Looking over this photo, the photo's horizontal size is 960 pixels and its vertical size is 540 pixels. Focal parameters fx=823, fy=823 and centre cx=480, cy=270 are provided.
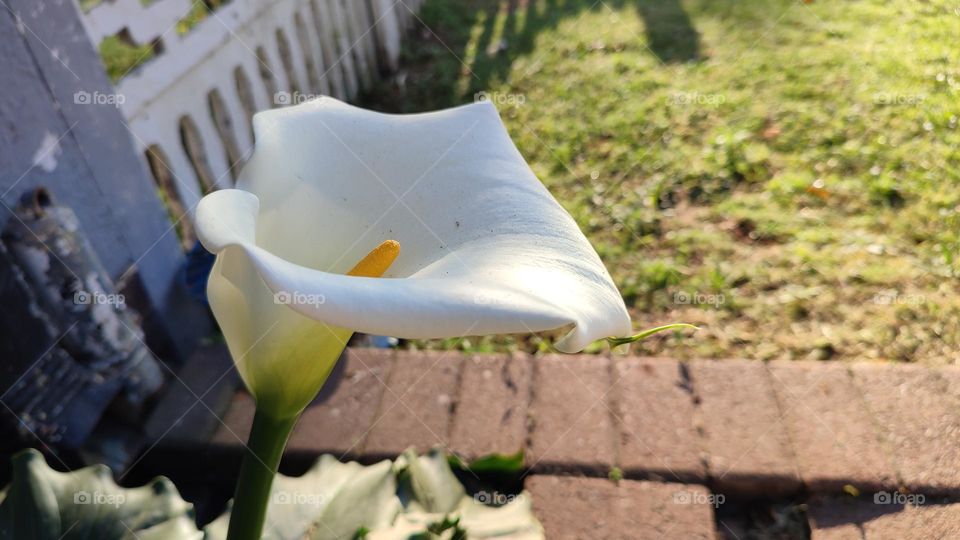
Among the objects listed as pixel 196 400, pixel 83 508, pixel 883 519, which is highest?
pixel 83 508

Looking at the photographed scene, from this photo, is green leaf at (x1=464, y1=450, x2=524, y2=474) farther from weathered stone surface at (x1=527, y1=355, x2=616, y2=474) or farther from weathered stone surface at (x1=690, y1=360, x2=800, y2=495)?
weathered stone surface at (x1=690, y1=360, x2=800, y2=495)

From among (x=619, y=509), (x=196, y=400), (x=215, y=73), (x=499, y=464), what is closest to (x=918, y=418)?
(x=619, y=509)

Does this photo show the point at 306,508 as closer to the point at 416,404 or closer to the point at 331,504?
the point at 331,504

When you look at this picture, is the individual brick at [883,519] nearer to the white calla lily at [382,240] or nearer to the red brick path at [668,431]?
the red brick path at [668,431]

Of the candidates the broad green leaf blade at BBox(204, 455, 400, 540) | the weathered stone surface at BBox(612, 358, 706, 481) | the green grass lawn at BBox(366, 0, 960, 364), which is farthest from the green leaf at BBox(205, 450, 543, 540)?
the green grass lawn at BBox(366, 0, 960, 364)

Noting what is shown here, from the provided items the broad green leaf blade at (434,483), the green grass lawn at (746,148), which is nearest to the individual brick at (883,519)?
the green grass lawn at (746,148)

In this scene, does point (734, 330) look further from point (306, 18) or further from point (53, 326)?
point (306, 18)
